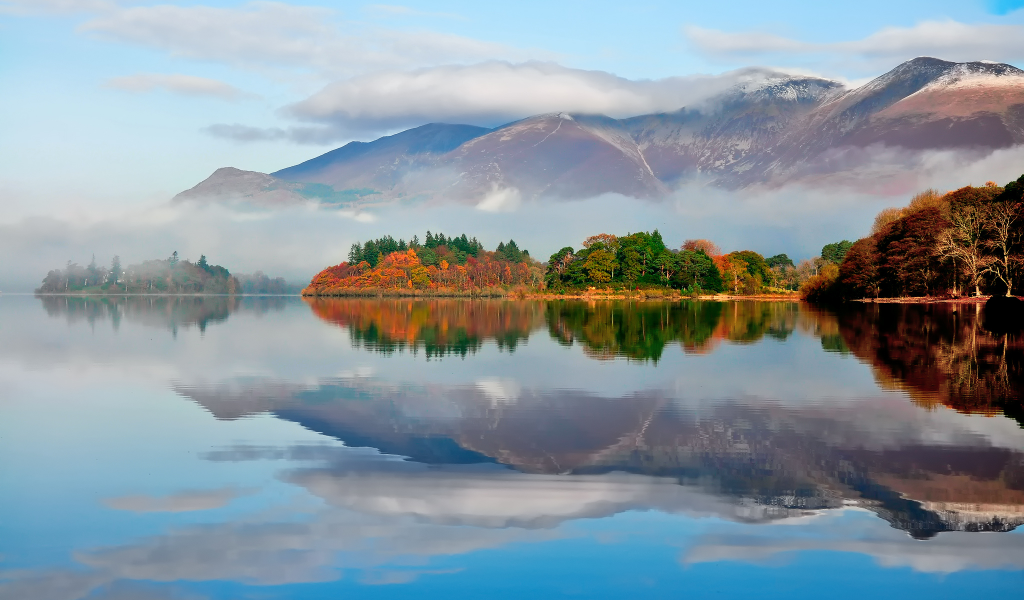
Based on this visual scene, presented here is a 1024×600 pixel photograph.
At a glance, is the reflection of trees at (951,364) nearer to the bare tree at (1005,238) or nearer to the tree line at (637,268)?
the bare tree at (1005,238)

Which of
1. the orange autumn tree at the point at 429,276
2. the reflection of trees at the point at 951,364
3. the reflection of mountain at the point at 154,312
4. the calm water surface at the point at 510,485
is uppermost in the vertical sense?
the orange autumn tree at the point at 429,276

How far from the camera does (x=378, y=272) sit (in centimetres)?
18175

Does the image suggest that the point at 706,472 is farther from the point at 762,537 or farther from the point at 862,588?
the point at 862,588

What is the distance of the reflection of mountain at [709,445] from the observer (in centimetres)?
918

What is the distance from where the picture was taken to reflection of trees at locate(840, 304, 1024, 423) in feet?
53.4

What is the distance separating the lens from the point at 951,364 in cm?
2277

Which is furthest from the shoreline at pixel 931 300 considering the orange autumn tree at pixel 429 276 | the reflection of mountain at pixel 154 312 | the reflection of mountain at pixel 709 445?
the orange autumn tree at pixel 429 276

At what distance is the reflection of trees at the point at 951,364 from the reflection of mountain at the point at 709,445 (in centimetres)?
211

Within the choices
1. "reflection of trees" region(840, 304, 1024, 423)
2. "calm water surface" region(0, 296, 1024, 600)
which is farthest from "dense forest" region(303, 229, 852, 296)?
"calm water surface" region(0, 296, 1024, 600)

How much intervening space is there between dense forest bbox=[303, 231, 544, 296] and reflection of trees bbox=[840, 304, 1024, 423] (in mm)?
130853

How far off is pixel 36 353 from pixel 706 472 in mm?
25564

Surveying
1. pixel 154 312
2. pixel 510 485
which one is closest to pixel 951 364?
pixel 510 485

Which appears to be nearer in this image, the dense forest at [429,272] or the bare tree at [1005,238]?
the bare tree at [1005,238]

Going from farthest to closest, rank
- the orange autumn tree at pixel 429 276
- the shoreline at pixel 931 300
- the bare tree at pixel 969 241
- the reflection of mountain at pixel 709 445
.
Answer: the orange autumn tree at pixel 429 276, the shoreline at pixel 931 300, the bare tree at pixel 969 241, the reflection of mountain at pixel 709 445
